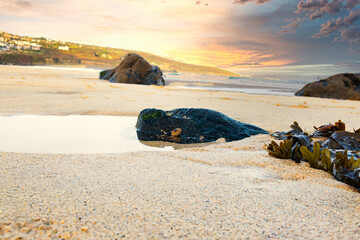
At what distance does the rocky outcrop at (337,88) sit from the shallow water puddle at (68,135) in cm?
820

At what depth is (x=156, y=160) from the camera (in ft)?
6.10

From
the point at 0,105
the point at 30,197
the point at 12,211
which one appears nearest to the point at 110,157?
the point at 30,197

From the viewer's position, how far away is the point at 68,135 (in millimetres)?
2566

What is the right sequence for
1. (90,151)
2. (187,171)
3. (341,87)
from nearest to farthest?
(187,171)
(90,151)
(341,87)

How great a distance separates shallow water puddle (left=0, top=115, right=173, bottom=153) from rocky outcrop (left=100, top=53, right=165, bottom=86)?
8.01 metres

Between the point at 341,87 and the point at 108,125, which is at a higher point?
the point at 341,87

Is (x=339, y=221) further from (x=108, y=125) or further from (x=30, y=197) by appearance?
(x=108, y=125)

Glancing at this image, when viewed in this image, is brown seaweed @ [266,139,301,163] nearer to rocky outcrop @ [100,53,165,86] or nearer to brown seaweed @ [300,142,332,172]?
brown seaweed @ [300,142,332,172]

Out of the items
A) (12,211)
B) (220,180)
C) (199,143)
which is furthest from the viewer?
(199,143)

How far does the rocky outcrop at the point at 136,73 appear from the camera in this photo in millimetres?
11277

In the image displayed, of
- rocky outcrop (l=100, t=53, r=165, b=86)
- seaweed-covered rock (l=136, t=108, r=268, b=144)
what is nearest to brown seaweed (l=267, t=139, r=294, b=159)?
seaweed-covered rock (l=136, t=108, r=268, b=144)

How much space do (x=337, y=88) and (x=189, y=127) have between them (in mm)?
8528

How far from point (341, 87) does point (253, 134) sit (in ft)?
26.5

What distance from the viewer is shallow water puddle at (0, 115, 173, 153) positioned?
2176 mm
